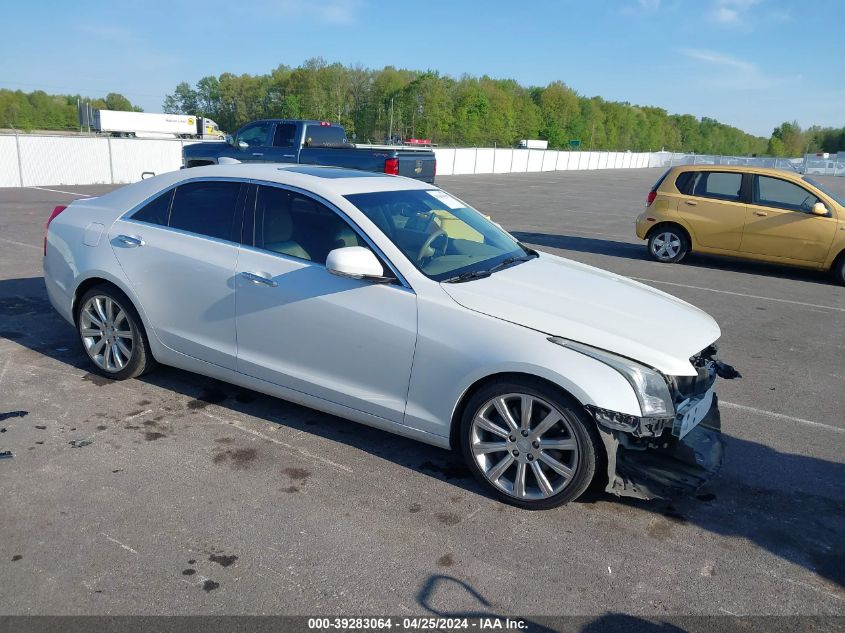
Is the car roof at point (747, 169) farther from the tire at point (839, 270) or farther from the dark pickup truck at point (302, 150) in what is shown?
the dark pickup truck at point (302, 150)

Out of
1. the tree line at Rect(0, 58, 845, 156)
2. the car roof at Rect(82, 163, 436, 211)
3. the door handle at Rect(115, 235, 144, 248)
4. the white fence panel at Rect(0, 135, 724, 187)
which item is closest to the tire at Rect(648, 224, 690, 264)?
the car roof at Rect(82, 163, 436, 211)

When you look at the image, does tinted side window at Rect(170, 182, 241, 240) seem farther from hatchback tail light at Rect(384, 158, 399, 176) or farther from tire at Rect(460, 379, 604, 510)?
hatchback tail light at Rect(384, 158, 399, 176)

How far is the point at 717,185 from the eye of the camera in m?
11.6

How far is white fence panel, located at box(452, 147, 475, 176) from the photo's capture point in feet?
133

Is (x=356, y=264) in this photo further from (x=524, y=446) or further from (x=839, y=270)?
(x=839, y=270)

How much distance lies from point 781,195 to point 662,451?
9083 mm

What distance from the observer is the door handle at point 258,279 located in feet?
13.9

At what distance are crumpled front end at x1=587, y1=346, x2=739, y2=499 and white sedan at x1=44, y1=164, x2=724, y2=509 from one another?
0.03 feet

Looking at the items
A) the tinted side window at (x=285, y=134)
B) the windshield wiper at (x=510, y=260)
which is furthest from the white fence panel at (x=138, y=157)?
the windshield wiper at (x=510, y=260)

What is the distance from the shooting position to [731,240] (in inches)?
448

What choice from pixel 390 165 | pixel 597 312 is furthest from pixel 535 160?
pixel 597 312

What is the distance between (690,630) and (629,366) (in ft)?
3.97

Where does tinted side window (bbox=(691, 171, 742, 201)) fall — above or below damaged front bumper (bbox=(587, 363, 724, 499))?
above

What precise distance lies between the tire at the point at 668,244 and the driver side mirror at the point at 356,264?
935 centimetres
